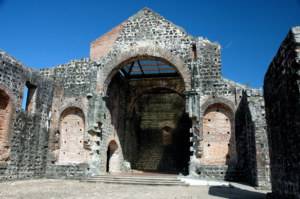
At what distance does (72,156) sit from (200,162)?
20.8ft

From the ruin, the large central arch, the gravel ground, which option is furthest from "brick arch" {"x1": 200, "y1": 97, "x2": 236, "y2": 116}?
the large central arch

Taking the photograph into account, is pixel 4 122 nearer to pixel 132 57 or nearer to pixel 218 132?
pixel 132 57

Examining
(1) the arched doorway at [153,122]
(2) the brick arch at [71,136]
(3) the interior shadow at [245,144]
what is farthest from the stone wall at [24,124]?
(3) the interior shadow at [245,144]

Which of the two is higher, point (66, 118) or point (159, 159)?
point (66, 118)

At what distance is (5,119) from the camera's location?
36.7 feet

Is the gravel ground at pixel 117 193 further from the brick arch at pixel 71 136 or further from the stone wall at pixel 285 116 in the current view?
the brick arch at pixel 71 136

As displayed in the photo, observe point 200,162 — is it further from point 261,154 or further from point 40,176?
point 40,176

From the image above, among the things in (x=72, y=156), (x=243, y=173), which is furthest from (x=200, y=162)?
(x=72, y=156)

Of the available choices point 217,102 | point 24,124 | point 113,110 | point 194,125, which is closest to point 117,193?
point 194,125

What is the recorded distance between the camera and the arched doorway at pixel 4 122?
10.9 metres

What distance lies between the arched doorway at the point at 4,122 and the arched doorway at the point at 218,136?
837 cm

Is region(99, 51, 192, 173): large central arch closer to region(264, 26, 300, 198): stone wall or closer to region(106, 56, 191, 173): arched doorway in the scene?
region(106, 56, 191, 173): arched doorway

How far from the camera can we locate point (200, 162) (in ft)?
40.9

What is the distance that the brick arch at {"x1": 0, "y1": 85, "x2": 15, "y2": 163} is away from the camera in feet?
36.0
